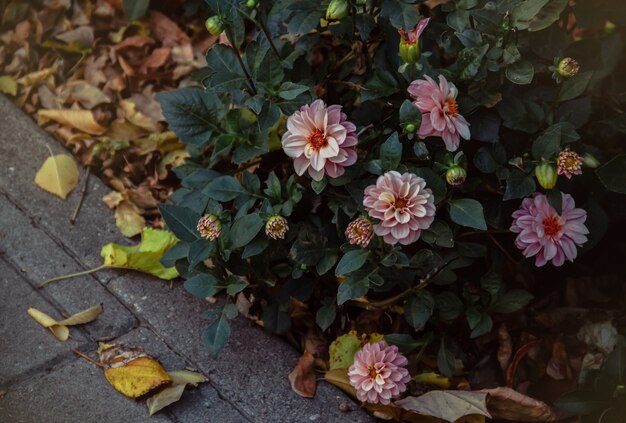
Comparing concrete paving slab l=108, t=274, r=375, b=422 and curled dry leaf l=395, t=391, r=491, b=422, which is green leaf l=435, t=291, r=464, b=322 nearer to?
curled dry leaf l=395, t=391, r=491, b=422

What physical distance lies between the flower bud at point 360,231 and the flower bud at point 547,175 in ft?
1.23

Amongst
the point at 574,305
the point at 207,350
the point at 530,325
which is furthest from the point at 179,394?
the point at 574,305

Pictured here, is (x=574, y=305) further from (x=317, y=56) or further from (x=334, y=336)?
(x=317, y=56)

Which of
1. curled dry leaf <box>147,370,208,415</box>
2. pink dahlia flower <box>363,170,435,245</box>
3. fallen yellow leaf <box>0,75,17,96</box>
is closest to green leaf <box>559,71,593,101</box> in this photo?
pink dahlia flower <box>363,170,435,245</box>

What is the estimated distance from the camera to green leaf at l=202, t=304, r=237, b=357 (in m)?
1.95

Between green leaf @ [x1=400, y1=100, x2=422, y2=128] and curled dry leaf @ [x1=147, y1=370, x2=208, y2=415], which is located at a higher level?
green leaf @ [x1=400, y1=100, x2=422, y2=128]

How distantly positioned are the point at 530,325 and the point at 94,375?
114cm

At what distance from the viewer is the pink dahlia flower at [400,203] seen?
1701mm

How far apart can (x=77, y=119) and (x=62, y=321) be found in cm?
78

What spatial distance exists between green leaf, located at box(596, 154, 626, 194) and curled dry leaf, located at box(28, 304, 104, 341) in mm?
1256

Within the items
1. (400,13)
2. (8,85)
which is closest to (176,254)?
(400,13)

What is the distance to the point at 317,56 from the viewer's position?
2441 millimetres

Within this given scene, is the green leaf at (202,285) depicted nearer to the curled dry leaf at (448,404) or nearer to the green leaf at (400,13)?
the curled dry leaf at (448,404)

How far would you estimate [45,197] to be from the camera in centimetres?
241
